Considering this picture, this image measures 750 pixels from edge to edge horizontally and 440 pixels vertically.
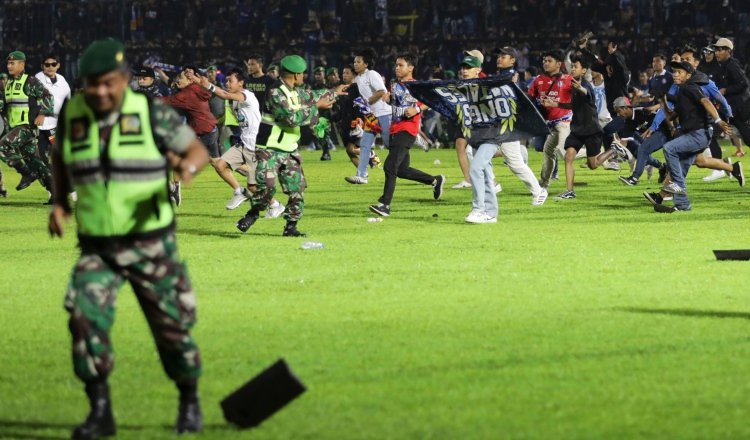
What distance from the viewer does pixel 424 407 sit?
26.1 feet

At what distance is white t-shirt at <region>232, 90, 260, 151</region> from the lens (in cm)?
2097

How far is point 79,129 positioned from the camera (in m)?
7.29

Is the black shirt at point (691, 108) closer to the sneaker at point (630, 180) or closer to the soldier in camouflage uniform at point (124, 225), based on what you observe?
the sneaker at point (630, 180)

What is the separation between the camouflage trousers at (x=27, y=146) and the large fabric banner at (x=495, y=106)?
7.25m

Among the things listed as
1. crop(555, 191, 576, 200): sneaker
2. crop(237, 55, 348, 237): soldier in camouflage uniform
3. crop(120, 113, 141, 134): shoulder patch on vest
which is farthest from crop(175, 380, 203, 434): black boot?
crop(555, 191, 576, 200): sneaker

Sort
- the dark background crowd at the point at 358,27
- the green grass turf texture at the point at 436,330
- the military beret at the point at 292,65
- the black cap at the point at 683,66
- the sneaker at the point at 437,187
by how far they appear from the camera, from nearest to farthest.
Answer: the green grass turf texture at the point at 436,330, the military beret at the point at 292,65, the black cap at the point at 683,66, the sneaker at the point at 437,187, the dark background crowd at the point at 358,27

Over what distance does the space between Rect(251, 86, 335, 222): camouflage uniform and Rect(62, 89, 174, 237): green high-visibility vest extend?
30.7 feet

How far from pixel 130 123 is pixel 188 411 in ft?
4.40

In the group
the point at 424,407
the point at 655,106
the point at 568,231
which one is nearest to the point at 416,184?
the point at 655,106

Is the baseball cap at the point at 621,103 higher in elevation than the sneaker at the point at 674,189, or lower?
lower

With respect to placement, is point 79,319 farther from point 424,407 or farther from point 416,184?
point 416,184

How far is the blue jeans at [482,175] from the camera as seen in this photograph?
59.9ft

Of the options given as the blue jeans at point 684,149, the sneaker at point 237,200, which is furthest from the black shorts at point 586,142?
the sneaker at point 237,200

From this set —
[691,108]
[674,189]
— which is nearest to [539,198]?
[674,189]
